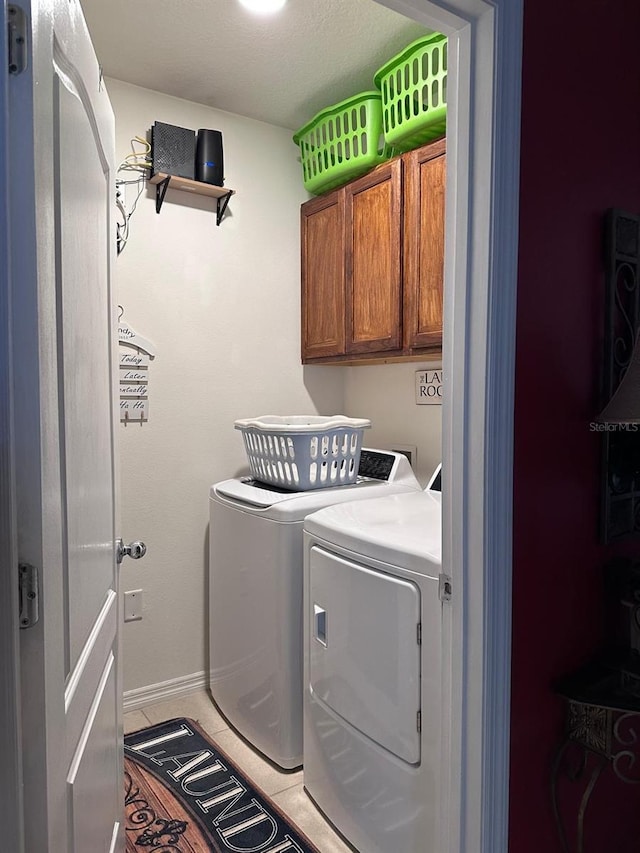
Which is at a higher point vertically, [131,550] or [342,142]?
[342,142]

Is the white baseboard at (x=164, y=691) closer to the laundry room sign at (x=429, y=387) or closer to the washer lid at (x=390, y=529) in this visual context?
the washer lid at (x=390, y=529)

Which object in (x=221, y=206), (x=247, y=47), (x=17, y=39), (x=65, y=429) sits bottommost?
(x=65, y=429)

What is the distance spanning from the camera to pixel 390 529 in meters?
1.58

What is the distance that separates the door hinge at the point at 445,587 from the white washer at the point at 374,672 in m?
0.02

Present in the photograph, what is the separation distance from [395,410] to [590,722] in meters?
1.59

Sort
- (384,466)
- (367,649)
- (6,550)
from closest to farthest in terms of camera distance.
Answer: (6,550) < (367,649) < (384,466)

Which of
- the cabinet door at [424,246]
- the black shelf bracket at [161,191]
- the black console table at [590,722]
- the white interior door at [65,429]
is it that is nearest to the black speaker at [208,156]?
the black shelf bracket at [161,191]

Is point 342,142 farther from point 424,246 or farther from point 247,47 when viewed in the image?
point 424,246

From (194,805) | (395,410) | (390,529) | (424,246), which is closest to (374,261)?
(424,246)

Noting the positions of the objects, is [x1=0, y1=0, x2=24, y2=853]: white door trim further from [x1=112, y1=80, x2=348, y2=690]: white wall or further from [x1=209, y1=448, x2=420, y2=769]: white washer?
[x1=112, y1=80, x2=348, y2=690]: white wall

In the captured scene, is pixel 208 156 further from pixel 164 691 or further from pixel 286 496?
pixel 164 691

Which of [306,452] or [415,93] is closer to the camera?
[415,93]

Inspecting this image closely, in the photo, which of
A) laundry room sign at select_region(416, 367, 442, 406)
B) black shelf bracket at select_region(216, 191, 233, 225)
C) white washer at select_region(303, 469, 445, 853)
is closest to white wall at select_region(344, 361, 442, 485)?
laundry room sign at select_region(416, 367, 442, 406)

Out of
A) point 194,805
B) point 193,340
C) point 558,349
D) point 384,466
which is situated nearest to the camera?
point 558,349
